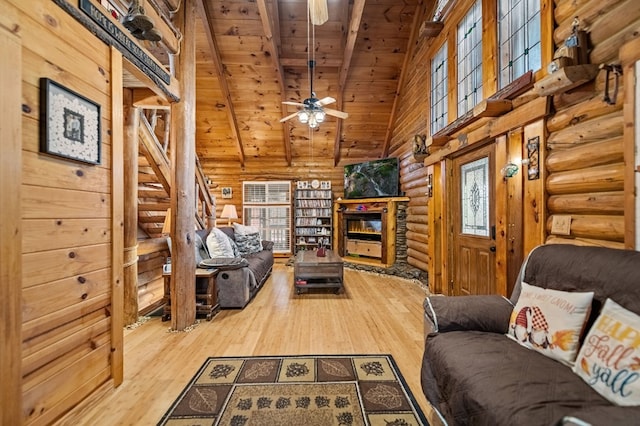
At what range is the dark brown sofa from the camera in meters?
1.06

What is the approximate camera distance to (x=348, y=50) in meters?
4.98

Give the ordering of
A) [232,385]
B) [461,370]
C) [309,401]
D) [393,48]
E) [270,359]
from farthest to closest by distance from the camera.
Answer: [393,48], [270,359], [232,385], [309,401], [461,370]

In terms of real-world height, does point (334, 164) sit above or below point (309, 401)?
above

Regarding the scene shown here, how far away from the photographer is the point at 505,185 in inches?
107

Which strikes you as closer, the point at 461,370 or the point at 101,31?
the point at 461,370

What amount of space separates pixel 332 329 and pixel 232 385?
48.0 inches

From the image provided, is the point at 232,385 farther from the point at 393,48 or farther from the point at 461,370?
the point at 393,48

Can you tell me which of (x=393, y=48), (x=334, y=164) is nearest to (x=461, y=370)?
(x=393, y=48)

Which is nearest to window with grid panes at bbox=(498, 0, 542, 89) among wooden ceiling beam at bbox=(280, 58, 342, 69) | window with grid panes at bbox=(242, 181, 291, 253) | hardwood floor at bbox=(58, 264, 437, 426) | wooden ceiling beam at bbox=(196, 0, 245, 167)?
hardwood floor at bbox=(58, 264, 437, 426)

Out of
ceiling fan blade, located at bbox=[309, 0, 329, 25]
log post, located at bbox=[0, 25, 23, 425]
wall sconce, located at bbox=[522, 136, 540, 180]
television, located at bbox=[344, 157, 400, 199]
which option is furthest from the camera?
television, located at bbox=[344, 157, 400, 199]

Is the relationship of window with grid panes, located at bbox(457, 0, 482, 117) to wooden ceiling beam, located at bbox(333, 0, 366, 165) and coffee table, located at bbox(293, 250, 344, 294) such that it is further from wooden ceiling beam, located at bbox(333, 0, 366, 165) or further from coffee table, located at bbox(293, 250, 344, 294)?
coffee table, located at bbox(293, 250, 344, 294)

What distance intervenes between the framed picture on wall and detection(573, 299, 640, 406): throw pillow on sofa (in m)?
2.77

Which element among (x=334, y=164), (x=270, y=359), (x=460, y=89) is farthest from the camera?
(x=334, y=164)

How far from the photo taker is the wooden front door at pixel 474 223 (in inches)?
120
